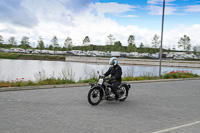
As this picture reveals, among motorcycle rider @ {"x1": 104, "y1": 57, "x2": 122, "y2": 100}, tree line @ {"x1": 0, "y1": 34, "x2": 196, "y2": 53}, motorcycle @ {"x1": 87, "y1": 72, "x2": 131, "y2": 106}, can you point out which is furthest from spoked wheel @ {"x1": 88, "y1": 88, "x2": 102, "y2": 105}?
tree line @ {"x1": 0, "y1": 34, "x2": 196, "y2": 53}

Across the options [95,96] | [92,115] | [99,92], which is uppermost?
[99,92]

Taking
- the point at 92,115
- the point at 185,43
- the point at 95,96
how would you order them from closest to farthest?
the point at 92,115 < the point at 95,96 < the point at 185,43

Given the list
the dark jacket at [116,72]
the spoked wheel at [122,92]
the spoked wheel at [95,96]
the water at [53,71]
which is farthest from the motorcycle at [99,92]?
the water at [53,71]

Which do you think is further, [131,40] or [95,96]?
[131,40]

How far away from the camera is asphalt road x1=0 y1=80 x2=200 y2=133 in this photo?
16.8 feet

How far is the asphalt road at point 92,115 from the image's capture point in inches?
201

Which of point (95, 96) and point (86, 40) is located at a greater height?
point (86, 40)

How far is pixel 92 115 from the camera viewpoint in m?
6.34

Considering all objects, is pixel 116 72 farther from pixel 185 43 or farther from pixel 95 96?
pixel 185 43

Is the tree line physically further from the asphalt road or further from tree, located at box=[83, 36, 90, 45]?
the asphalt road

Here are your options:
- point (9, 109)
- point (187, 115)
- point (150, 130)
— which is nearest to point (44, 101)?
point (9, 109)

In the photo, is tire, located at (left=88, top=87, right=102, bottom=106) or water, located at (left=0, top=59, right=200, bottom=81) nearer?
tire, located at (left=88, top=87, right=102, bottom=106)

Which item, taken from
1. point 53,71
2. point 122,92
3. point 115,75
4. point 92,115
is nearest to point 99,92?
point 115,75

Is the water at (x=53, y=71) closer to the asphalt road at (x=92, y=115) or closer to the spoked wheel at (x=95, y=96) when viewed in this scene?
the asphalt road at (x=92, y=115)
